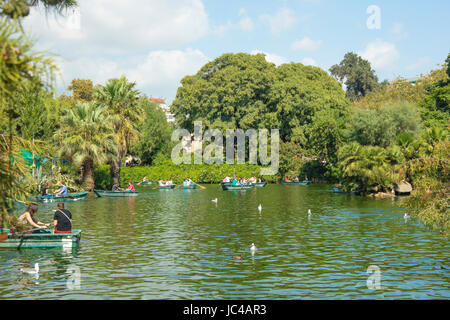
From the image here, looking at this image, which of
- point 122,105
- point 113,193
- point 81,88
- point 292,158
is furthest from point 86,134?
point 81,88

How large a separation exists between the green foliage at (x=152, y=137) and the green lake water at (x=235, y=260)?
5562 cm

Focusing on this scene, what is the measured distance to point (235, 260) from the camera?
1973 centimetres

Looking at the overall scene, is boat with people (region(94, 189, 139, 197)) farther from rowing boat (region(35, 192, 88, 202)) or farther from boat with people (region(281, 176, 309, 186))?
boat with people (region(281, 176, 309, 186))

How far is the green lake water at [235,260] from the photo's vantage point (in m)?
15.1

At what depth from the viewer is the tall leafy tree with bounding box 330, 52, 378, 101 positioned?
118m

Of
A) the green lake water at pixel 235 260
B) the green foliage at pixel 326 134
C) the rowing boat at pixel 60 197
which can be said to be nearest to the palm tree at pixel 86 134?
the rowing boat at pixel 60 197

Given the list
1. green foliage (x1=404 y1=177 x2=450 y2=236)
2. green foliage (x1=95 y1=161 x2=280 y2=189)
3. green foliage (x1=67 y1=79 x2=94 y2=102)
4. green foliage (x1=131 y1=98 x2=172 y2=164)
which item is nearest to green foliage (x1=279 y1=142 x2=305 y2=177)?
green foliage (x1=95 y1=161 x2=280 y2=189)

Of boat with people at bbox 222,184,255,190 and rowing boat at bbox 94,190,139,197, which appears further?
boat with people at bbox 222,184,255,190

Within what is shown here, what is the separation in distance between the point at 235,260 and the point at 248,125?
2612 inches

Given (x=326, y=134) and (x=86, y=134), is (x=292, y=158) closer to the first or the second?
(x=326, y=134)

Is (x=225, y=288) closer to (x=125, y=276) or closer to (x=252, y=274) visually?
(x=252, y=274)

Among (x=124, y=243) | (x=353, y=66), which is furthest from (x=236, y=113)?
(x=124, y=243)

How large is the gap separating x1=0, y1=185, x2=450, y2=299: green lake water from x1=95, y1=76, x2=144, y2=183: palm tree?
25325mm

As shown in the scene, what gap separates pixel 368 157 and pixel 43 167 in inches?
1345
